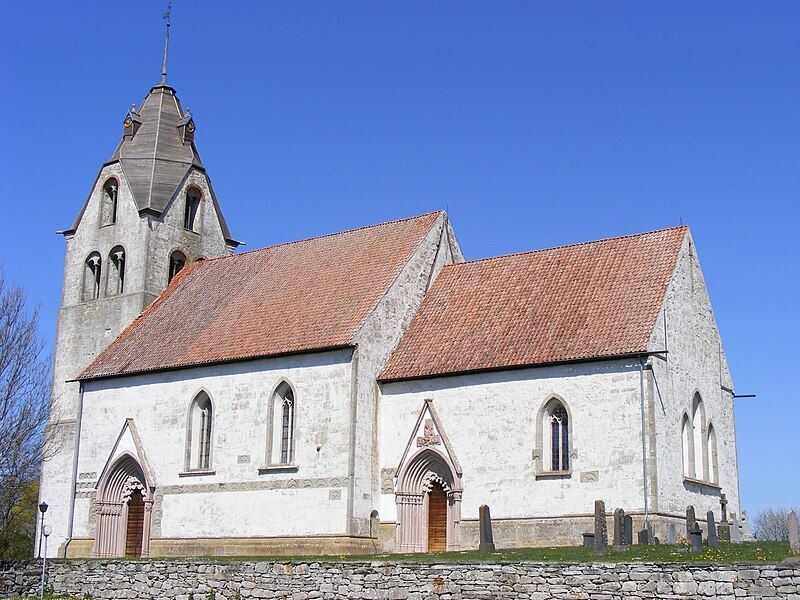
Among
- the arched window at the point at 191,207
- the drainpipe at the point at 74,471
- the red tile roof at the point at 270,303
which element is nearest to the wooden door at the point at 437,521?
the red tile roof at the point at 270,303

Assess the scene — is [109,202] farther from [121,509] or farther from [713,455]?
[713,455]

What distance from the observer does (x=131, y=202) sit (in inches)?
1715

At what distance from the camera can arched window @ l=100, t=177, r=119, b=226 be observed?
44.7 metres

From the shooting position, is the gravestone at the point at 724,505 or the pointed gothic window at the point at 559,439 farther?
the gravestone at the point at 724,505

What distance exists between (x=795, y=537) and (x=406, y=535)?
13361 mm

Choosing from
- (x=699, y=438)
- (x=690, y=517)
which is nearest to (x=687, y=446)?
(x=699, y=438)

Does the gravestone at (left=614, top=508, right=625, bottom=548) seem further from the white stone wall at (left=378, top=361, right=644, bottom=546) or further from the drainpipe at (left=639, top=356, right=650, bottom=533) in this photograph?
the white stone wall at (left=378, top=361, right=644, bottom=546)

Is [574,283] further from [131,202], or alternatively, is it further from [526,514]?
[131,202]

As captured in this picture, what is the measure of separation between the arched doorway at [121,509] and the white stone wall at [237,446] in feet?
2.10

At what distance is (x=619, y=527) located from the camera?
27.1 m

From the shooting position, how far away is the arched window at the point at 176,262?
43.8 meters

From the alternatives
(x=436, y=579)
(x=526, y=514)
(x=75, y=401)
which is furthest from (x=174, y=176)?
(x=436, y=579)

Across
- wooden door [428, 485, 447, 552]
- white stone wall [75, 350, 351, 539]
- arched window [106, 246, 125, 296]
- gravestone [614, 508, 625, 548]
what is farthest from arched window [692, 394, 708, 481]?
arched window [106, 246, 125, 296]

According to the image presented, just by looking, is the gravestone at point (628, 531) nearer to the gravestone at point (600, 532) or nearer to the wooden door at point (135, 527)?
the gravestone at point (600, 532)
